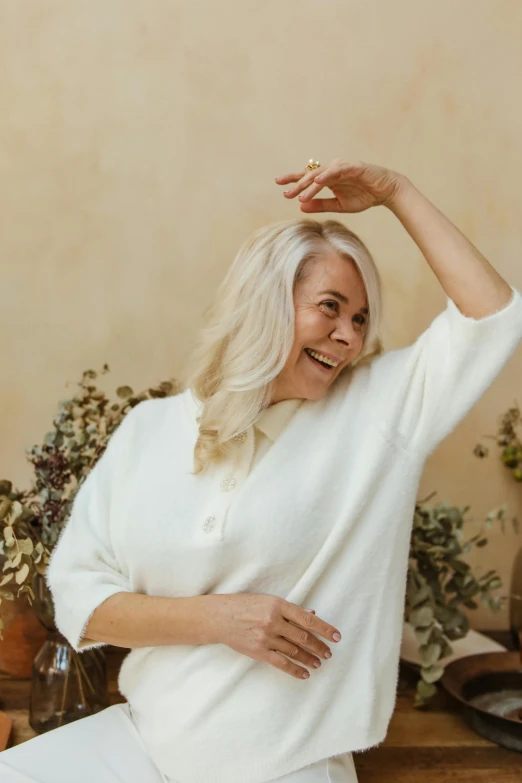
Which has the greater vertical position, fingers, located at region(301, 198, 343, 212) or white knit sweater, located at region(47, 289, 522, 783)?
fingers, located at region(301, 198, 343, 212)

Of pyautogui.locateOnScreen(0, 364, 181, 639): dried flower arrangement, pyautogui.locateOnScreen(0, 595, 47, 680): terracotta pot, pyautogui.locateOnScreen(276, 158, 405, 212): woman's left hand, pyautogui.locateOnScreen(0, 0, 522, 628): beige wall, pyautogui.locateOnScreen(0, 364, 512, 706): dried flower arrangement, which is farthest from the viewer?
pyautogui.locateOnScreen(0, 0, 522, 628): beige wall

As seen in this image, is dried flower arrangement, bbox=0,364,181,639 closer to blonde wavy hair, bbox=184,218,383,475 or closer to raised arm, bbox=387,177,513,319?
blonde wavy hair, bbox=184,218,383,475

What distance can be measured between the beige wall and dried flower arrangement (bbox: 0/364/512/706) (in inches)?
11.7

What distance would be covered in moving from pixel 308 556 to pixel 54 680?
714 millimetres

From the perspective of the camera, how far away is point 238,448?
60.7 inches

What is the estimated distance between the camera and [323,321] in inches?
59.2

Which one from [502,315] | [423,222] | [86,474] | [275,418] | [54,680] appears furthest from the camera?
[86,474]

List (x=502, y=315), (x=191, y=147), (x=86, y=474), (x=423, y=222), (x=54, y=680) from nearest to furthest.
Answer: (x=502, y=315) < (x=423, y=222) < (x=54, y=680) < (x=86, y=474) < (x=191, y=147)

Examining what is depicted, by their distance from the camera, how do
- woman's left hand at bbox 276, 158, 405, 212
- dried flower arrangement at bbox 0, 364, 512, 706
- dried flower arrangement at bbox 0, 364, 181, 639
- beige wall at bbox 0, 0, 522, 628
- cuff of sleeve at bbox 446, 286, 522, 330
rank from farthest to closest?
beige wall at bbox 0, 0, 522, 628, dried flower arrangement at bbox 0, 364, 512, 706, dried flower arrangement at bbox 0, 364, 181, 639, woman's left hand at bbox 276, 158, 405, 212, cuff of sleeve at bbox 446, 286, 522, 330

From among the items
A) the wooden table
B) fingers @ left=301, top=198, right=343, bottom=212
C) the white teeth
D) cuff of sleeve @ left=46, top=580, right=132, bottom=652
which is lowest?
the wooden table

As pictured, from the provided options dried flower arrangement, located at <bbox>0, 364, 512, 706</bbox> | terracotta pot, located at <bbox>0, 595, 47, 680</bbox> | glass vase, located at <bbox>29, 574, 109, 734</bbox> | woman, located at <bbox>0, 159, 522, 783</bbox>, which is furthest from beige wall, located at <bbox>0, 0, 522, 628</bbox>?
woman, located at <bbox>0, 159, 522, 783</bbox>

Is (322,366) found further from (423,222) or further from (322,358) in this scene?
(423,222)

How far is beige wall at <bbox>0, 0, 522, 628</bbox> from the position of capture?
7.03ft

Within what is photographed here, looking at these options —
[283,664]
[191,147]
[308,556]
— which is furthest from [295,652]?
[191,147]
